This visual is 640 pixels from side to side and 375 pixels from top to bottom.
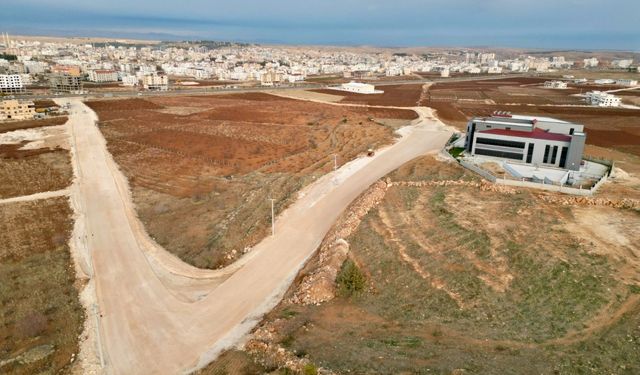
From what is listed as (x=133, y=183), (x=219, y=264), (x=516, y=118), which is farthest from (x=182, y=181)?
(x=516, y=118)

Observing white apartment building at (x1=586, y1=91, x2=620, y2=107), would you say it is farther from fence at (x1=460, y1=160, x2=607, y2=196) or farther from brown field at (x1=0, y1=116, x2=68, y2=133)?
brown field at (x1=0, y1=116, x2=68, y2=133)

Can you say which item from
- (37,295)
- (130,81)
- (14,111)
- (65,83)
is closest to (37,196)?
(37,295)

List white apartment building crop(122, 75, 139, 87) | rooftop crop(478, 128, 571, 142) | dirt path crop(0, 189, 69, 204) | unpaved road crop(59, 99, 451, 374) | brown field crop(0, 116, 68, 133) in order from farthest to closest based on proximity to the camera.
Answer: white apartment building crop(122, 75, 139, 87)
brown field crop(0, 116, 68, 133)
rooftop crop(478, 128, 571, 142)
dirt path crop(0, 189, 69, 204)
unpaved road crop(59, 99, 451, 374)

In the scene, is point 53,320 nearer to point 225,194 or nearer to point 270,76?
point 225,194

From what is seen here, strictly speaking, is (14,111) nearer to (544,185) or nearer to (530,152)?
(530,152)

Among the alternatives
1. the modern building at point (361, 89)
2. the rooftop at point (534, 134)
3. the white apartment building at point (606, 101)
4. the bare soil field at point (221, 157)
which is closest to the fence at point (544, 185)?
the rooftop at point (534, 134)

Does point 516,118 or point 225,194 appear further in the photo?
point 516,118

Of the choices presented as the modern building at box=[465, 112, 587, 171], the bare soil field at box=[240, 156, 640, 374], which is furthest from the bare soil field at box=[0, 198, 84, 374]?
the modern building at box=[465, 112, 587, 171]
